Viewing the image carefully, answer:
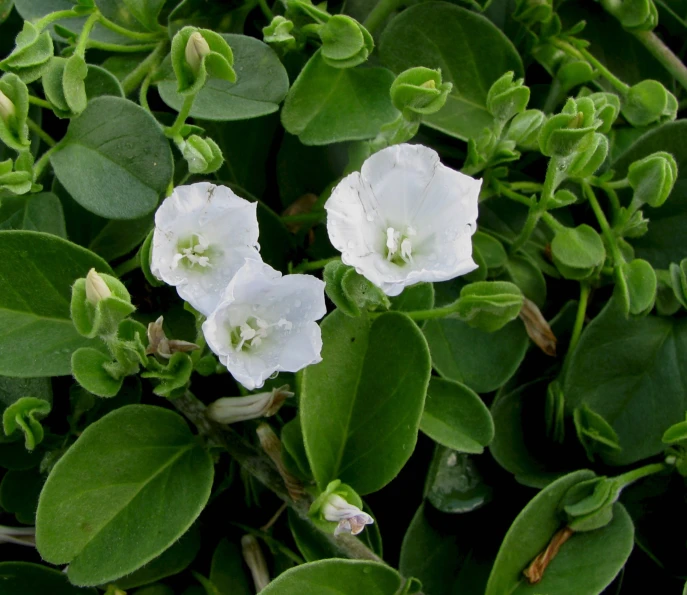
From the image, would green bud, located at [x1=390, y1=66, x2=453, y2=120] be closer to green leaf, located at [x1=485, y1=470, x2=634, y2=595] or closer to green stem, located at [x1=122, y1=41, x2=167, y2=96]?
green stem, located at [x1=122, y1=41, x2=167, y2=96]

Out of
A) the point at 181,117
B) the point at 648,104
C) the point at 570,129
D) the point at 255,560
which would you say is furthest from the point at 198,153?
the point at 648,104

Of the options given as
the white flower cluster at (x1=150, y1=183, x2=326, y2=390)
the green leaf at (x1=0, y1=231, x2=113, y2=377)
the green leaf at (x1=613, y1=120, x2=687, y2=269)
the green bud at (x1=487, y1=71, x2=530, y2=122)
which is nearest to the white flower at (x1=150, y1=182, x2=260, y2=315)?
the white flower cluster at (x1=150, y1=183, x2=326, y2=390)

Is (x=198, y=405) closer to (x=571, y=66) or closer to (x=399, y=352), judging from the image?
(x=399, y=352)

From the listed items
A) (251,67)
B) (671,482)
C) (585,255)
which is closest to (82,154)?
(251,67)

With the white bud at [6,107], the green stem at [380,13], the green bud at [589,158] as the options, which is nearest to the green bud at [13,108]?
the white bud at [6,107]

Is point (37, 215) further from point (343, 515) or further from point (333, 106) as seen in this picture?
point (343, 515)

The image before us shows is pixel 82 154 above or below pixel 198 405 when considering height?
above

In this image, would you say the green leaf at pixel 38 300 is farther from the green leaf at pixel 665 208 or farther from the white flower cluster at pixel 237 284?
the green leaf at pixel 665 208
